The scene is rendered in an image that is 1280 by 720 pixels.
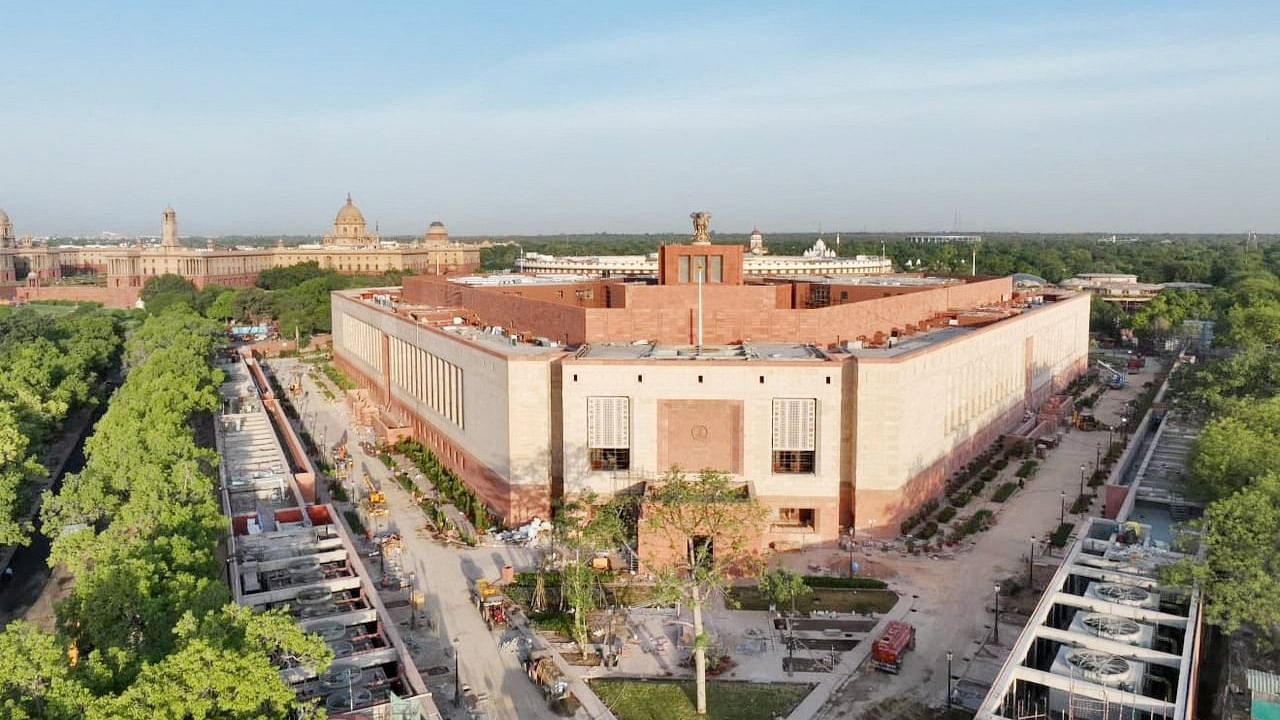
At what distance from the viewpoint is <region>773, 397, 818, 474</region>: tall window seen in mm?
43812

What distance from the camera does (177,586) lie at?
2712 cm

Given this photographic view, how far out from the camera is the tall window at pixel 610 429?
4441 cm

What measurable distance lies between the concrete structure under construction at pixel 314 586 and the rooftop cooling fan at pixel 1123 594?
1989 centimetres

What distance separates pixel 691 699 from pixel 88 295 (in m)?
177

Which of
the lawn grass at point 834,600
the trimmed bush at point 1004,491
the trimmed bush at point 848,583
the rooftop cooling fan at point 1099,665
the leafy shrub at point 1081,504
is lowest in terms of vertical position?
the lawn grass at point 834,600

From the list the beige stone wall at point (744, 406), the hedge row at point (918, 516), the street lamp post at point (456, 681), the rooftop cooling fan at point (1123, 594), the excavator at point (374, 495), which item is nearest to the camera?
the rooftop cooling fan at point (1123, 594)

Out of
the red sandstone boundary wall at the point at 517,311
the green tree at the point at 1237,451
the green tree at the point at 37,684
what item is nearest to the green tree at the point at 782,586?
the green tree at the point at 1237,451

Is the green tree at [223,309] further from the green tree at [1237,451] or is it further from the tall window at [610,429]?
the green tree at [1237,451]

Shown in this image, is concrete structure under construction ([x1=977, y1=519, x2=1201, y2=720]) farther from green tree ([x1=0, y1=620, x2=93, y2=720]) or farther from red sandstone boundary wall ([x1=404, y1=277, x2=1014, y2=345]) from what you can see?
red sandstone boundary wall ([x1=404, y1=277, x2=1014, y2=345])

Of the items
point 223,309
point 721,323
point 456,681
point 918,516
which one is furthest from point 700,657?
point 223,309

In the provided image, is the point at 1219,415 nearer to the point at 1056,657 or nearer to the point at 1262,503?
the point at 1262,503

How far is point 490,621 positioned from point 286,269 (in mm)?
152299

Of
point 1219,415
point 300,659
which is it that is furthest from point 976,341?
point 300,659

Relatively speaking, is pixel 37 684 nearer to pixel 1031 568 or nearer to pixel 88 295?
pixel 1031 568
